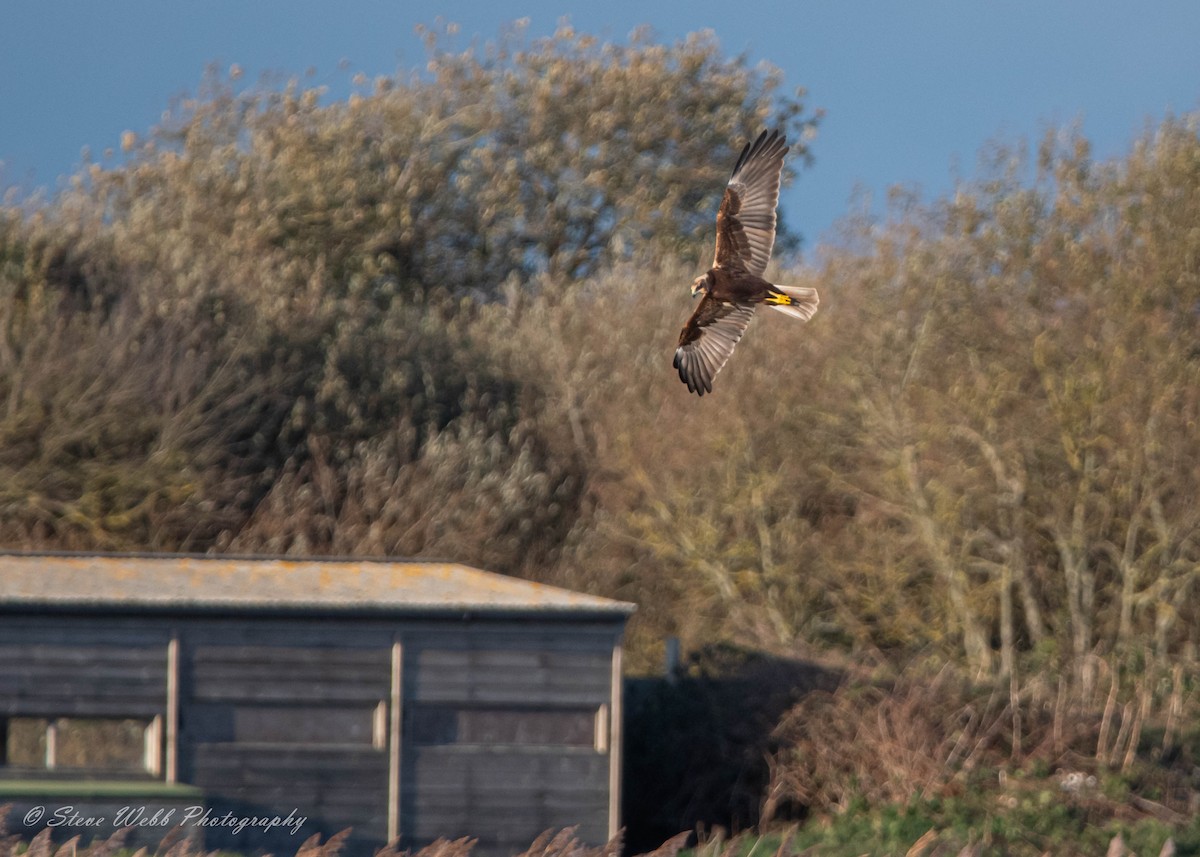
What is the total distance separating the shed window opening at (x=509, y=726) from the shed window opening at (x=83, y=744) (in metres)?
2.20

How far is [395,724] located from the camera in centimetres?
1526

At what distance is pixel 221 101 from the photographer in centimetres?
3006

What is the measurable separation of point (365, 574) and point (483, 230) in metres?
14.7

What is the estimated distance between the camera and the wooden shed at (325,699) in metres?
14.8

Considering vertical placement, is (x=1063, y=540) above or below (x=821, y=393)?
below

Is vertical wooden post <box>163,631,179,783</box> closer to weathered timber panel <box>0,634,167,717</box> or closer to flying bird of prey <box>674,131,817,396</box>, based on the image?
weathered timber panel <box>0,634,167,717</box>

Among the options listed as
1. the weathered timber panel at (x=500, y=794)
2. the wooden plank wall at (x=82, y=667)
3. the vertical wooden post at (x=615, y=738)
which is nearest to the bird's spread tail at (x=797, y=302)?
the vertical wooden post at (x=615, y=738)

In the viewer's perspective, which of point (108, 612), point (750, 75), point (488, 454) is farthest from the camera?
point (750, 75)

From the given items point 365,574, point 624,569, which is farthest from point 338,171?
point 365,574

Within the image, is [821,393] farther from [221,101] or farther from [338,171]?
[221,101]

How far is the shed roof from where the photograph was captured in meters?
14.8

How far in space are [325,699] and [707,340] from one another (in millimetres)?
7140

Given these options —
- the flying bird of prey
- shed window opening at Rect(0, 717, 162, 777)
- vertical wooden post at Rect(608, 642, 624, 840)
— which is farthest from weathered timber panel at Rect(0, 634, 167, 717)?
the flying bird of prey

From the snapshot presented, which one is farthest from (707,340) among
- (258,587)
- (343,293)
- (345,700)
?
(343,293)
